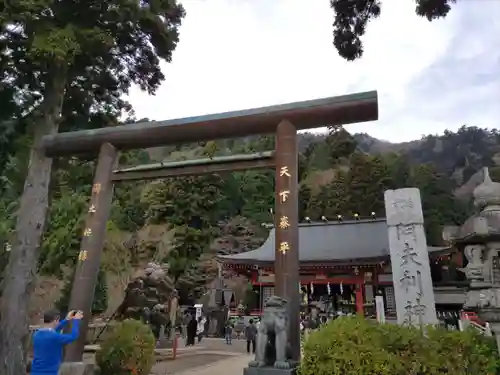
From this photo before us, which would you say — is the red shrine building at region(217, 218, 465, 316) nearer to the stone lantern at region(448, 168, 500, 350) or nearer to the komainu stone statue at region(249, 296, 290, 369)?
the stone lantern at region(448, 168, 500, 350)

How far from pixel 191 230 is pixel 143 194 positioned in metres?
7.20

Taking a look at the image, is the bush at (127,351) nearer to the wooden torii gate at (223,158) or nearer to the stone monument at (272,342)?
the wooden torii gate at (223,158)

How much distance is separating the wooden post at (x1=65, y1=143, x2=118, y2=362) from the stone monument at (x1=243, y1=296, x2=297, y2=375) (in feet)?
11.3

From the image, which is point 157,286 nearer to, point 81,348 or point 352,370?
point 81,348

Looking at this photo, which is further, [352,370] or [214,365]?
[214,365]

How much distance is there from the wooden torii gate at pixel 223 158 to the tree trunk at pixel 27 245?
63 cm

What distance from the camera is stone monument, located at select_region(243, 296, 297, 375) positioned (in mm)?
5188

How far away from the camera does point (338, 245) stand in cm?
2281

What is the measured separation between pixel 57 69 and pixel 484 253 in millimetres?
10073

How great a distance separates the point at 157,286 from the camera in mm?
11562

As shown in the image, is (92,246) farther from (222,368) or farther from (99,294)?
(99,294)

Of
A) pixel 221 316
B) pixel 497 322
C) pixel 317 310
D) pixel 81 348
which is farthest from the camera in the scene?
pixel 221 316

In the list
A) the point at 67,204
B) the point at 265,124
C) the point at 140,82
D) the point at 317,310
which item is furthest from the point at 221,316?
the point at 265,124

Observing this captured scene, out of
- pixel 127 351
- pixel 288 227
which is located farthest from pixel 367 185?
pixel 127 351
